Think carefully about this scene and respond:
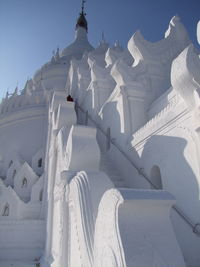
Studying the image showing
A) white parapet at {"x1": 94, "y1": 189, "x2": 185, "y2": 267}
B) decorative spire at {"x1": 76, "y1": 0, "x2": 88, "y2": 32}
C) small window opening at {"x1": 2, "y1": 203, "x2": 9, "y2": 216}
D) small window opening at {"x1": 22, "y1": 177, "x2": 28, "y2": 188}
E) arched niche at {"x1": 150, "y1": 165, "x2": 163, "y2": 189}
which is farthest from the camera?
decorative spire at {"x1": 76, "y1": 0, "x2": 88, "y2": 32}

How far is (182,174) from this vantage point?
16.3 feet

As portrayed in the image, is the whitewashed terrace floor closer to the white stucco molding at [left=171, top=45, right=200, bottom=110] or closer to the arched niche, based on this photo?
the arched niche

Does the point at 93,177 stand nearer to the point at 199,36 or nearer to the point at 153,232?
the point at 153,232

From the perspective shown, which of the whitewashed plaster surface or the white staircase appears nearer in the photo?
the whitewashed plaster surface

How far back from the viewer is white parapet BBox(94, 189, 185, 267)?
8.43ft

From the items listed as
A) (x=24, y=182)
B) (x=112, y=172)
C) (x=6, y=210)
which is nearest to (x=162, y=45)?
(x=112, y=172)

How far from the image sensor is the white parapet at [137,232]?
2569 millimetres

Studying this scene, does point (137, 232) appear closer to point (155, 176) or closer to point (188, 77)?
point (188, 77)

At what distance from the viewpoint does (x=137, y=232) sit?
8.88 feet

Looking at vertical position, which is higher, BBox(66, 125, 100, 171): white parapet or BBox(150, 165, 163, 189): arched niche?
BBox(66, 125, 100, 171): white parapet

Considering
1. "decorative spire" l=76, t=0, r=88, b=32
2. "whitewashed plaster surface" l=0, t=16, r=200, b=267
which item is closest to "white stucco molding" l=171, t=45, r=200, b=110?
"whitewashed plaster surface" l=0, t=16, r=200, b=267

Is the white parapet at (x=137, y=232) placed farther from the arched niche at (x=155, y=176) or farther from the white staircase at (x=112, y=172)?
the white staircase at (x=112, y=172)

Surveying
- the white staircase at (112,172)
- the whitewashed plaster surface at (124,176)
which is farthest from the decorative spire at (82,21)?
the white staircase at (112,172)

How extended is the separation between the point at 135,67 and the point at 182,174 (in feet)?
17.4
